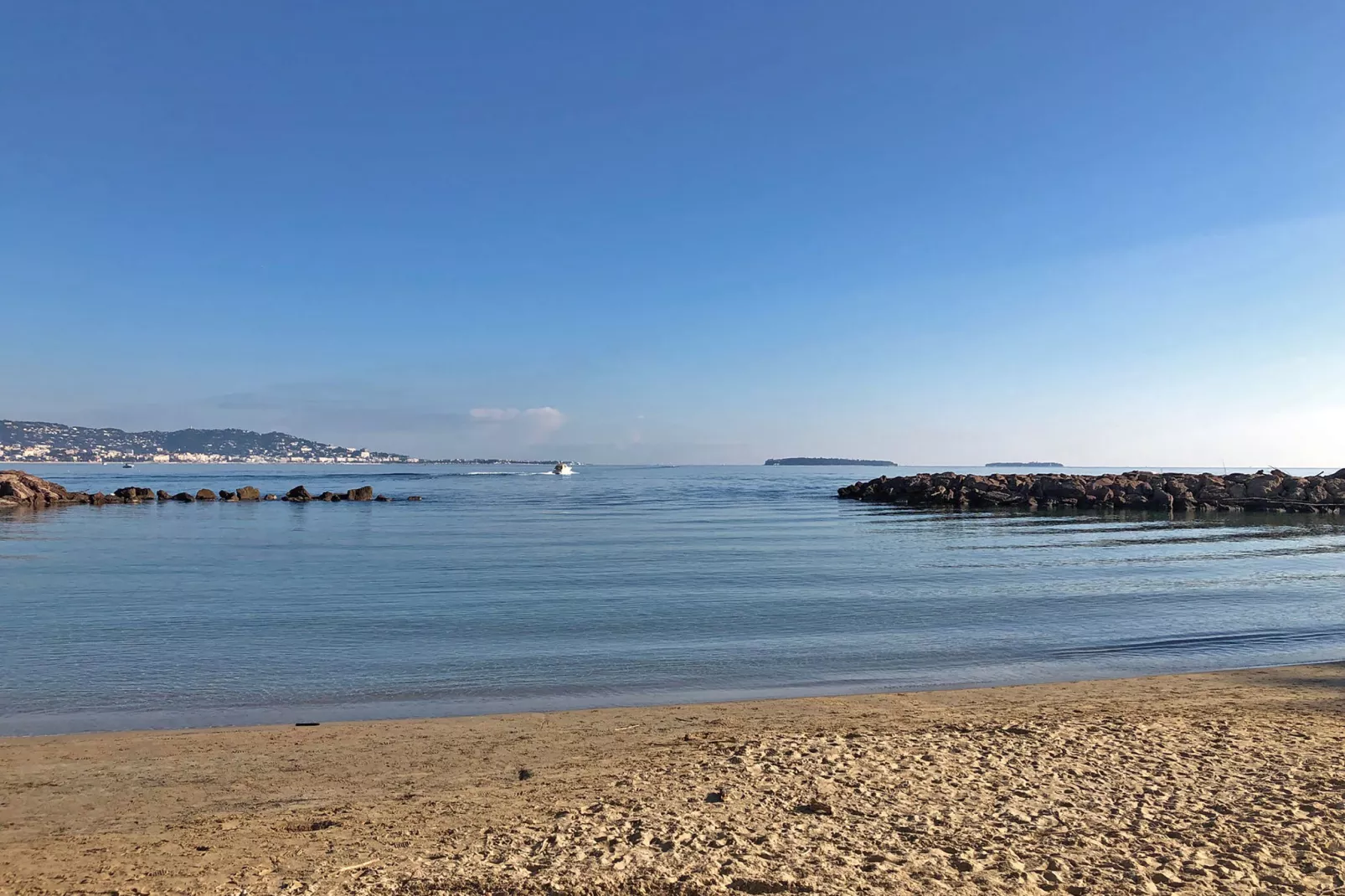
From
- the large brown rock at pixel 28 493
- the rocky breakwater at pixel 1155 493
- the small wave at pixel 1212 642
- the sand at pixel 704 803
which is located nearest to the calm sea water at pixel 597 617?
the small wave at pixel 1212 642

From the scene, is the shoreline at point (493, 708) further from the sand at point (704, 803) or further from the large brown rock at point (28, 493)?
the large brown rock at point (28, 493)

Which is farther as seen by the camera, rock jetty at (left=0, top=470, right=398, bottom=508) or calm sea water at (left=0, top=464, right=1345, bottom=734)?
rock jetty at (left=0, top=470, right=398, bottom=508)

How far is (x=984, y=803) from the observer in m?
5.91

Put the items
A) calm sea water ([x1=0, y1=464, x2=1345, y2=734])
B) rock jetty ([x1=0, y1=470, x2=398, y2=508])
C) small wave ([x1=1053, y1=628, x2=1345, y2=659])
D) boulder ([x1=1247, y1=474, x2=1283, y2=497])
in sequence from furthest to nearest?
boulder ([x1=1247, y1=474, x2=1283, y2=497]) → rock jetty ([x1=0, y1=470, x2=398, y2=508]) → small wave ([x1=1053, y1=628, x2=1345, y2=659]) → calm sea water ([x1=0, y1=464, x2=1345, y2=734])

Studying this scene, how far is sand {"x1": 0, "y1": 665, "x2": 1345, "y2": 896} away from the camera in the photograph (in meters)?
4.81

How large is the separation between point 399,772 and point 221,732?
253 cm

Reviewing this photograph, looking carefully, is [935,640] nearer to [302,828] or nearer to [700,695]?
[700,695]

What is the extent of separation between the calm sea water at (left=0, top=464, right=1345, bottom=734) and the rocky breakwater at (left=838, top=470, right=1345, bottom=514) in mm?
17560

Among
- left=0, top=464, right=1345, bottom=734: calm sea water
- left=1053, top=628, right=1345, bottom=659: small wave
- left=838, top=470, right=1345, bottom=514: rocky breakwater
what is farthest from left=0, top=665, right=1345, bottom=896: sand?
left=838, top=470, right=1345, bottom=514: rocky breakwater

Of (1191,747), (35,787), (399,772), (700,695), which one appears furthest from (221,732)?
(1191,747)

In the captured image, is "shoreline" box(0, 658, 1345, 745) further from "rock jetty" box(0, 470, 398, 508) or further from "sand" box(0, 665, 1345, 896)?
"rock jetty" box(0, 470, 398, 508)

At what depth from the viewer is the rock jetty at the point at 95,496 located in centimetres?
4888

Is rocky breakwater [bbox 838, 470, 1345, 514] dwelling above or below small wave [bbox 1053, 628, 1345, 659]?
above

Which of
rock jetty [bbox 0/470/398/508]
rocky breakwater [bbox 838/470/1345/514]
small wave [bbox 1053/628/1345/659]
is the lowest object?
rock jetty [bbox 0/470/398/508]
